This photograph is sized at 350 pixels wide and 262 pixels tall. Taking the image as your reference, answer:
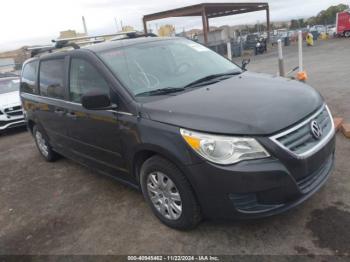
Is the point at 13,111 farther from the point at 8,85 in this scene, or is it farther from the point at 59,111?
the point at 59,111

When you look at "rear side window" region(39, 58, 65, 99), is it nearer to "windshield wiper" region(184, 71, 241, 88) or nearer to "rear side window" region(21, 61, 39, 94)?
"rear side window" region(21, 61, 39, 94)

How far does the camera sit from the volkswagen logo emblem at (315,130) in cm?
288

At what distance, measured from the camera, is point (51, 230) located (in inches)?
143

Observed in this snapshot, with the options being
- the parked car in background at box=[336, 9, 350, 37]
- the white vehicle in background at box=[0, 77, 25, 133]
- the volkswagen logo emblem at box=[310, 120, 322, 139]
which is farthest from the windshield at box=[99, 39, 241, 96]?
the parked car in background at box=[336, 9, 350, 37]

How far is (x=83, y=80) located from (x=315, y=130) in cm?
254

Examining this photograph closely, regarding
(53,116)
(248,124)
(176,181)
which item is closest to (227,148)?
(248,124)

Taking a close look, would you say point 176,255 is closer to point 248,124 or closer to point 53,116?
point 248,124

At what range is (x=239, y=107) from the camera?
112 inches

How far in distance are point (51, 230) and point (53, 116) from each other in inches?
70.1

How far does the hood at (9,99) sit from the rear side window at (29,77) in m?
2.95

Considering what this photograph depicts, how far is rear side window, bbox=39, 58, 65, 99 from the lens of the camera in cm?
441

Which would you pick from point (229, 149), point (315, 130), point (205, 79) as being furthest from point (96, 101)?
point (315, 130)

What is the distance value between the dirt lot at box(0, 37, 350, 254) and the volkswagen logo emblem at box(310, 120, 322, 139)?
797 millimetres

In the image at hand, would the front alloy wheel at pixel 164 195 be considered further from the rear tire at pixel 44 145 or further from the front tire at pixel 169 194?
the rear tire at pixel 44 145
